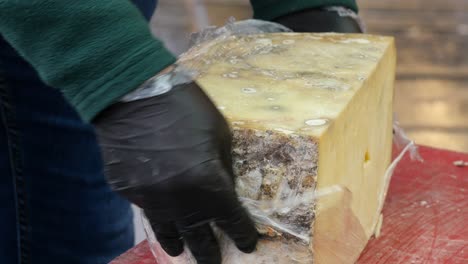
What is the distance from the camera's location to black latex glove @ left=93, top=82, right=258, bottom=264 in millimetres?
660

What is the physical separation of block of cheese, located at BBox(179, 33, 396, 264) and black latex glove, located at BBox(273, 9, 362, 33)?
15 centimetres

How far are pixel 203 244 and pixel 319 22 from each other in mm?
531

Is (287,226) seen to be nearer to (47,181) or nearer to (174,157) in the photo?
(174,157)

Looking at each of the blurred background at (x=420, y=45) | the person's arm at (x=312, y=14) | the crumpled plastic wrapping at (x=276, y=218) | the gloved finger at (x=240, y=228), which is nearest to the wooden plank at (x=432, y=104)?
the blurred background at (x=420, y=45)

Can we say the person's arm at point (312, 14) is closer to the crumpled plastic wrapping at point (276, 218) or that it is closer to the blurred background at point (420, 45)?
the crumpled plastic wrapping at point (276, 218)

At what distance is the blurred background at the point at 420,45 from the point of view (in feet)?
8.42

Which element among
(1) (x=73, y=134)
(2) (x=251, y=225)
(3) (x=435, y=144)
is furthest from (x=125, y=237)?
(3) (x=435, y=144)

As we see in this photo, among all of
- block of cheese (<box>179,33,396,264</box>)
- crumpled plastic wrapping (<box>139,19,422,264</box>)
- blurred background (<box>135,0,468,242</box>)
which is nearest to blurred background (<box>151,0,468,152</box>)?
blurred background (<box>135,0,468,242</box>)

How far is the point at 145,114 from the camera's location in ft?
2.24

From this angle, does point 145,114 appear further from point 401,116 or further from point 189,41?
point 401,116

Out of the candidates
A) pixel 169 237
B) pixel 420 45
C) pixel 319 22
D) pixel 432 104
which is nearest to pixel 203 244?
pixel 169 237

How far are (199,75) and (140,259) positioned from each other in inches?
10.6

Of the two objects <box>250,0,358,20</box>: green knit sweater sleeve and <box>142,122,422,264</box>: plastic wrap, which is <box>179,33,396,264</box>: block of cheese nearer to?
<box>142,122,422,264</box>: plastic wrap

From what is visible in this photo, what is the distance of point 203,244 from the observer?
29.4 inches
